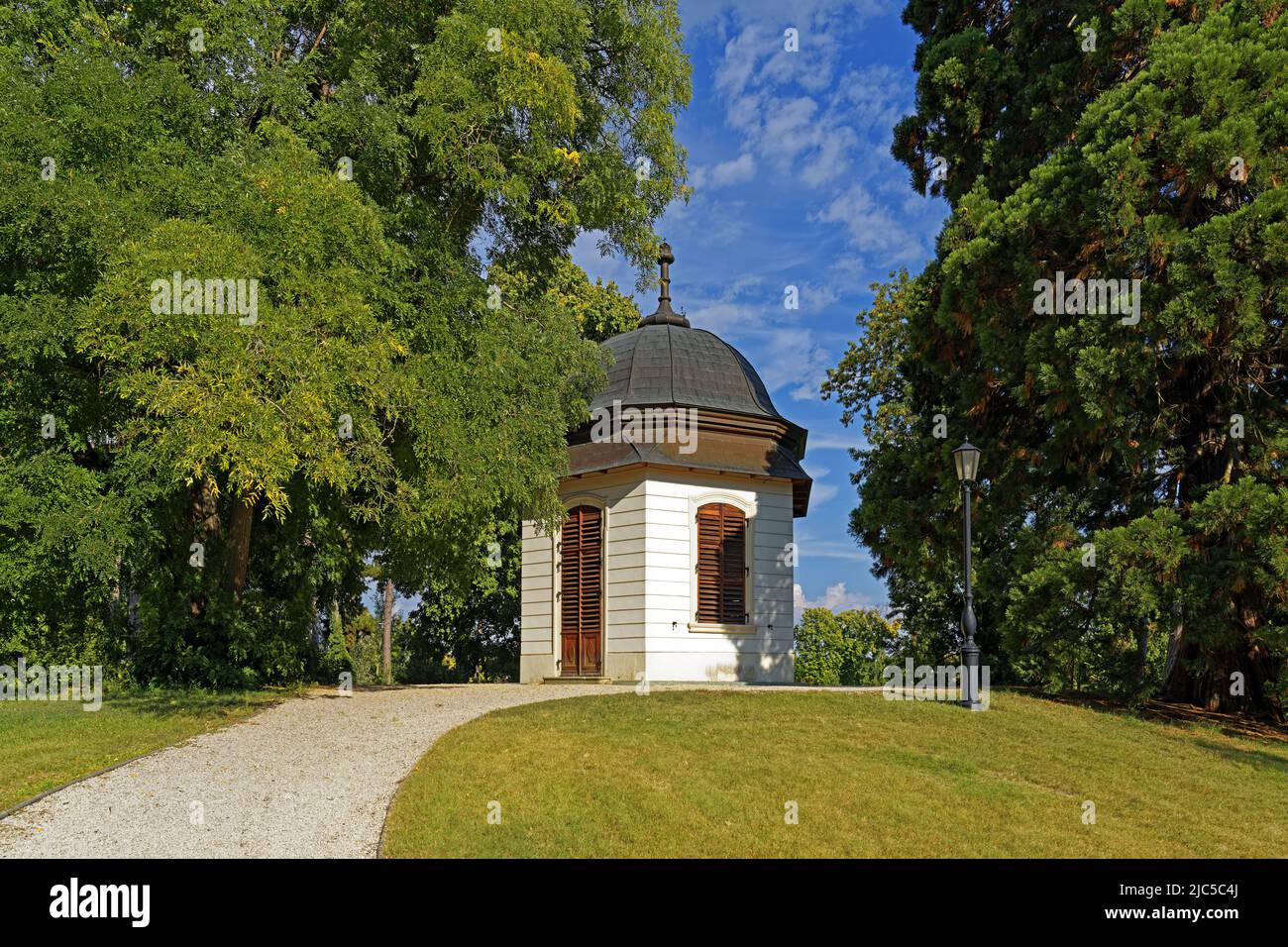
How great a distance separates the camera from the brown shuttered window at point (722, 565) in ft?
63.9

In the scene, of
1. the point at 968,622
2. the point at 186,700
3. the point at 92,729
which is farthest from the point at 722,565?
the point at 92,729

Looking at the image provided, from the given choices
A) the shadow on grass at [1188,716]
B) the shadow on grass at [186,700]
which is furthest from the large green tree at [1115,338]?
the shadow on grass at [186,700]

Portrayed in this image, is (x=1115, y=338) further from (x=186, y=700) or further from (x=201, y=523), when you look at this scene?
Result: (x=201, y=523)

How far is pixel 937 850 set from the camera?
24.5 ft

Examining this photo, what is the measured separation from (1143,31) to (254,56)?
1333 cm

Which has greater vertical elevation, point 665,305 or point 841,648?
point 665,305

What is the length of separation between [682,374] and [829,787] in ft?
42.5

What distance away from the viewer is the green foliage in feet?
82.7

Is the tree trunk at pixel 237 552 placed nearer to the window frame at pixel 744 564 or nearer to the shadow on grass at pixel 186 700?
the shadow on grass at pixel 186 700

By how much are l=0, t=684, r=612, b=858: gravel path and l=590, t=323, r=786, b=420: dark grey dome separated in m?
9.43

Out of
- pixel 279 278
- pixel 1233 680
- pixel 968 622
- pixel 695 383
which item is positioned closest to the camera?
pixel 279 278

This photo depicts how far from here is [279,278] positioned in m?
10.4

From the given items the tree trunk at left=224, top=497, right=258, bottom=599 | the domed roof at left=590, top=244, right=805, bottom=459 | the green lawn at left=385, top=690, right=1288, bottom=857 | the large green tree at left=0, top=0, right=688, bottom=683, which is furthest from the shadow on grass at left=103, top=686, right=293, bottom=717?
the domed roof at left=590, top=244, right=805, bottom=459

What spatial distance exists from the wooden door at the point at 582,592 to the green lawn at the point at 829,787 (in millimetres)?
6503
